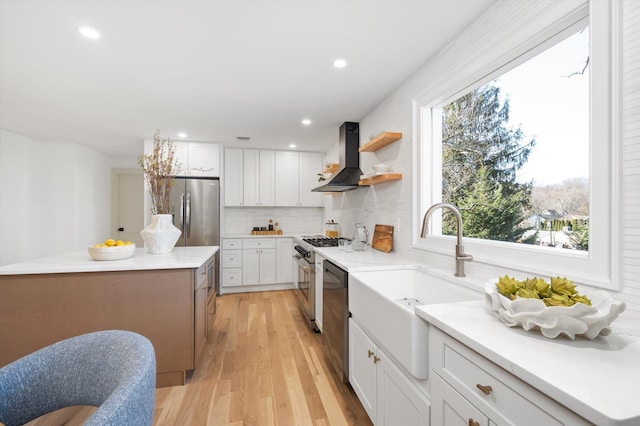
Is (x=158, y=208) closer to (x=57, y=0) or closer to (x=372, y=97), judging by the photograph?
(x=57, y=0)

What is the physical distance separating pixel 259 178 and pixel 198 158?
103 centimetres

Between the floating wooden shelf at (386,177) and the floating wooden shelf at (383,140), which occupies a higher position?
the floating wooden shelf at (383,140)

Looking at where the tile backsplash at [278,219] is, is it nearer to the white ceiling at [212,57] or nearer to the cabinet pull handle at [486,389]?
the white ceiling at [212,57]

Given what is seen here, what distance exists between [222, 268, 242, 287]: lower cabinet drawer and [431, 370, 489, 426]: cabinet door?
3970 mm

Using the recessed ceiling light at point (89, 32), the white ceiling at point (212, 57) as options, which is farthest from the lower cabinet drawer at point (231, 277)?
the recessed ceiling light at point (89, 32)

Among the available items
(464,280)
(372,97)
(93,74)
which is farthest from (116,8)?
(464,280)

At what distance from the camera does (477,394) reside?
82cm

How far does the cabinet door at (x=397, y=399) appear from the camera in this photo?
1.12 m

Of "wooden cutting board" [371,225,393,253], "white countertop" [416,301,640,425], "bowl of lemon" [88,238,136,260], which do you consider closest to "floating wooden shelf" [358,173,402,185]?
"wooden cutting board" [371,225,393,253]

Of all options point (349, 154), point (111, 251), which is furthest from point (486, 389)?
point (349, 154)

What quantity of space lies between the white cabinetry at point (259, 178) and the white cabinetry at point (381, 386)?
3.46 meters

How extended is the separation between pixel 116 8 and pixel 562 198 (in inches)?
101

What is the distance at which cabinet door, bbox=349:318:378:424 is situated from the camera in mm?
1565

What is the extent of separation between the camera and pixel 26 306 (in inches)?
75.3
